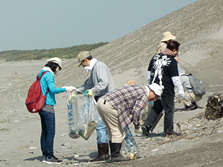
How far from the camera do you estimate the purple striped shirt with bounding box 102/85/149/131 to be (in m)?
7.79

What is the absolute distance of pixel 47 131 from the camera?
8.98m

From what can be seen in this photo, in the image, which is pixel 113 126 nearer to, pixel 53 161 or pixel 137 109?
pixel 137 109

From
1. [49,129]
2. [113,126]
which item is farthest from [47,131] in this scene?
[113,126]

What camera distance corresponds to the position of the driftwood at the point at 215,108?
416 inches

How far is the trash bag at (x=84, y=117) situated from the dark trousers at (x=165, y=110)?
137 cm

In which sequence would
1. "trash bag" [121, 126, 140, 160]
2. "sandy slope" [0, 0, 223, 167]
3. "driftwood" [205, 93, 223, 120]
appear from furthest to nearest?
"driftwood" [205, 93, 223, 120], "sandy slope" [0, 0, 223, 167], "trash bag" [121, 126, 140, 160]

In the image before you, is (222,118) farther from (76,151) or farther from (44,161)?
(44,161)

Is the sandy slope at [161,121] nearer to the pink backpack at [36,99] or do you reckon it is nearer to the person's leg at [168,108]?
the person's leg at [168,108]

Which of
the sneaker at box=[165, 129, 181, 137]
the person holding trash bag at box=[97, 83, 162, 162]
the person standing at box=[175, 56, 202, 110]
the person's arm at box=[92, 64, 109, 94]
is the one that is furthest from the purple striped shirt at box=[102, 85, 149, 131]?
the person standing at box=[175, 56, 202, 110]

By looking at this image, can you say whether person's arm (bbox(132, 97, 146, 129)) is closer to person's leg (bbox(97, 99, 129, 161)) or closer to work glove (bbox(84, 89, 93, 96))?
person's leg (bbox(97, 99, 129, 161))

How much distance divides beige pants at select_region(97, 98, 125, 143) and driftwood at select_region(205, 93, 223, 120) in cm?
313

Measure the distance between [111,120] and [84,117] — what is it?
1.13 metres

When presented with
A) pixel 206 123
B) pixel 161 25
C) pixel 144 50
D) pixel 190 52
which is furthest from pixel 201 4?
pixel 206 123

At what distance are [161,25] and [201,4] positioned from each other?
211 centimetres
